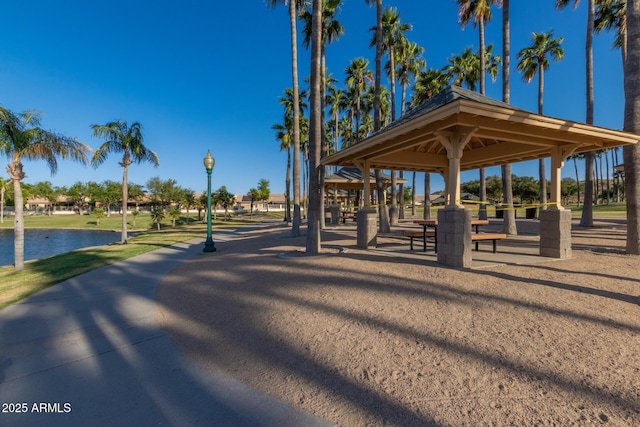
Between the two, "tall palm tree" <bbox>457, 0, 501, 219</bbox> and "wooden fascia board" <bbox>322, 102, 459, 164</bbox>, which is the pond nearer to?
"wooden fascia board" <bbox>322, 102, 459, 164</bbox>

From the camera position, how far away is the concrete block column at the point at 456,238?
5887mm

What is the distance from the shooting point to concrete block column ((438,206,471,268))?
19.3 feet

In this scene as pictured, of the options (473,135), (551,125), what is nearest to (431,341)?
(473,135)

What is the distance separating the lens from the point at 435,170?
11.7 metres

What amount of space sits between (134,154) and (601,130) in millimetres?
19853

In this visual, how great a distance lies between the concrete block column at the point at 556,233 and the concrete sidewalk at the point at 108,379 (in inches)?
295

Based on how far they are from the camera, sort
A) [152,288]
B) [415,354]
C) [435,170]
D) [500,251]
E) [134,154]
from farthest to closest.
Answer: [134,154] < [435,170] < [500,251] < [152,288] < [415,354]

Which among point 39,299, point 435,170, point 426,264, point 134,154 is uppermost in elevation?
point 134,154

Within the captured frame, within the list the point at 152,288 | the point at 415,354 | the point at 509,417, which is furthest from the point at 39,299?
the point at 509,417

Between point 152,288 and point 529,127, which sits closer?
point 152,288

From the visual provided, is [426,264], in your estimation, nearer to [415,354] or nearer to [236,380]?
[415,354]

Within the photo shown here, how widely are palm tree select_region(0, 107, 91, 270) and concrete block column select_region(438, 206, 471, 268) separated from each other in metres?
12.6

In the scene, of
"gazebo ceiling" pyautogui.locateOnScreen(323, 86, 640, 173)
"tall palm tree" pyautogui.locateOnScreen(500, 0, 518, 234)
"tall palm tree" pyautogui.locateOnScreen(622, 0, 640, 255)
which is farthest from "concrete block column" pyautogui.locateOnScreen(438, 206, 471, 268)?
"tall palm tree" pyautogui.locateOnScreen(500, 0, 518, 234)

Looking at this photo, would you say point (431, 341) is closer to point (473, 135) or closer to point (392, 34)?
point (473, 135)
